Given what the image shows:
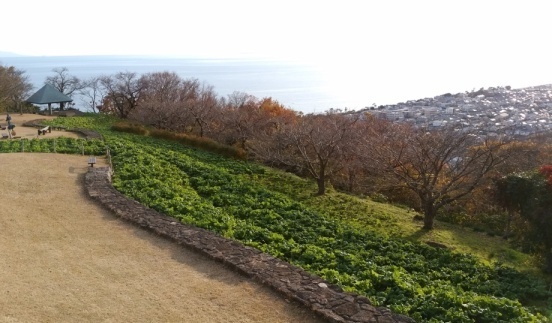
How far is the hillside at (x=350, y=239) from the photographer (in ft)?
23.6

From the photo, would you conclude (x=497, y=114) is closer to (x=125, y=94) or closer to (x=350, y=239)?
(x=350, y=239)

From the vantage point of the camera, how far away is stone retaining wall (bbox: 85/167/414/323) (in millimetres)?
6438

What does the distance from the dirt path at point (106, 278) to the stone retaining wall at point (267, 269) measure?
0.18m

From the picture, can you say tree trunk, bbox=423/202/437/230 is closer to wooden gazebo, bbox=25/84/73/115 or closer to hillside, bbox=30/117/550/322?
hillside, bbox=30/117/550/322

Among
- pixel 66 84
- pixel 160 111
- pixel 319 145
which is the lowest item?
pixel 319 145

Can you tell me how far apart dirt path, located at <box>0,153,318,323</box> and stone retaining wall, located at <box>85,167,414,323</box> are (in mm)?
181

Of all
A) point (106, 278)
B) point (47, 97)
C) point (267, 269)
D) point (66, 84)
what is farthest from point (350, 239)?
point (66, 84)

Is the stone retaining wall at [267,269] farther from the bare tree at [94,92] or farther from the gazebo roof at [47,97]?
the bare tree at [94,92]

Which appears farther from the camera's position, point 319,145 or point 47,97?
point 47,97

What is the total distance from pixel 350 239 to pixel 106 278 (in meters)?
5.81

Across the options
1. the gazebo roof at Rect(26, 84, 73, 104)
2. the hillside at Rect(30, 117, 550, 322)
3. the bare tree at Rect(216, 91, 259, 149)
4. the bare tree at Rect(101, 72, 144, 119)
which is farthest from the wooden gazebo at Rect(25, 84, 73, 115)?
the hillside at Rect(30, 117, 550, 322)

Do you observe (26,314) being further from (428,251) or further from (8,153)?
(8,153)

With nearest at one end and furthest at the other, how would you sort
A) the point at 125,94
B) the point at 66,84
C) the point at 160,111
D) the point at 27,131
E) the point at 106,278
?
the point at 106,278
the point at 27,131
the point at 160,111
the point at 125,94
the point at 66,84

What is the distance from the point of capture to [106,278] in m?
7.64
